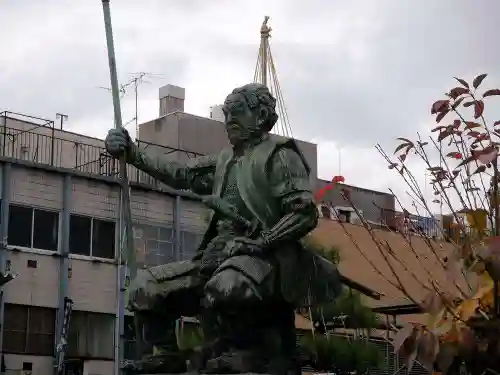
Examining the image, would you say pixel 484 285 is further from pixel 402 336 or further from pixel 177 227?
pixel 177 227

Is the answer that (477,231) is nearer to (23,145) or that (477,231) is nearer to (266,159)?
(266,159)

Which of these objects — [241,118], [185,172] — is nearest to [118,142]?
[185,172]

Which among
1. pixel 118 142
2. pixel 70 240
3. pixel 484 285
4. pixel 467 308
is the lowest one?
pixel 467 308

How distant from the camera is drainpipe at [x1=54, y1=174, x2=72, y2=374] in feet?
77.9

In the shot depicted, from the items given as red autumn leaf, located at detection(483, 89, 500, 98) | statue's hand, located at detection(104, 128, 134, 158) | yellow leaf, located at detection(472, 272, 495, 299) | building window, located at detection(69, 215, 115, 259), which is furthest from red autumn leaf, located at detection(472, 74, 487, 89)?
building window, located at detection(69, 215, 115, 259)

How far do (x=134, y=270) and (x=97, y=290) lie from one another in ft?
61.8

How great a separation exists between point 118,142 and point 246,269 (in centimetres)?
132

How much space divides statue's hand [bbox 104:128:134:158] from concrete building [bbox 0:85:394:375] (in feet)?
53.2

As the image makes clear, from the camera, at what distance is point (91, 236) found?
25547 mm

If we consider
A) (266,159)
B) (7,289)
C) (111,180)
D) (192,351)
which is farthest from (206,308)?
(111,180)

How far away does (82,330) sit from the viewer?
24.8 meters

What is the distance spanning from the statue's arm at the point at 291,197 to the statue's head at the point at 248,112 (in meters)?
0.24

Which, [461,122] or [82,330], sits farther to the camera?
[82,330]

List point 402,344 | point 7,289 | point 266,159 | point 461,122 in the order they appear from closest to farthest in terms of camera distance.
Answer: point 402,344
point 461,122
point 266,159
point 7,289
